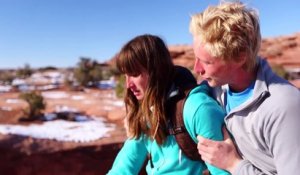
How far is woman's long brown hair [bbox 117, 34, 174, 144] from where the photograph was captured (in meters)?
1.85

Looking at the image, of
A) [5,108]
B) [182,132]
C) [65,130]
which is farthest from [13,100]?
[182,132]

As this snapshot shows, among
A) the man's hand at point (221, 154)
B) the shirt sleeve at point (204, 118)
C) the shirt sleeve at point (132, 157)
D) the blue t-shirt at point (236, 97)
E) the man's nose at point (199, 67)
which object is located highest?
the man's nose at point (199, 67)

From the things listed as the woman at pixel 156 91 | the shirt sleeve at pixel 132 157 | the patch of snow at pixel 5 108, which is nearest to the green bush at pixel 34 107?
the patch of snow at pixel 5 108

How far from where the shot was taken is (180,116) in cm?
174

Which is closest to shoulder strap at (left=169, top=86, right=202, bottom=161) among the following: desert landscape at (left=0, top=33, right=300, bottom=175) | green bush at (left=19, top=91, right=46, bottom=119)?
desert landscape at (left=0, top=33, right=300, bottom=175)

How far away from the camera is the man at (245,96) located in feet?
4.32

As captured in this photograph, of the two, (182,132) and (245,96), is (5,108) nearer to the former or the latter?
(182,132)

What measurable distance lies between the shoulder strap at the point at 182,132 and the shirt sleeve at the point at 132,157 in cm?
34

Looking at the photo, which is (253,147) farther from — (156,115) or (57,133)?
(57,133)

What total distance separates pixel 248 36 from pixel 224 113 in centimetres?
37

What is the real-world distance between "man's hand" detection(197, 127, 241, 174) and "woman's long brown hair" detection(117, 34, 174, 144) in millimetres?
283

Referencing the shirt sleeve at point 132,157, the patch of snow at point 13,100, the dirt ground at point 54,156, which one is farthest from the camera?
the patch of snow at point 13,100

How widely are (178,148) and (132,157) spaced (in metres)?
0.35

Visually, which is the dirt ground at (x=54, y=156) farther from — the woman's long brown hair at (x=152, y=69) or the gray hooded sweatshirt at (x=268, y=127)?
the gray hooded sweatshirt at (x=268, y=127)
